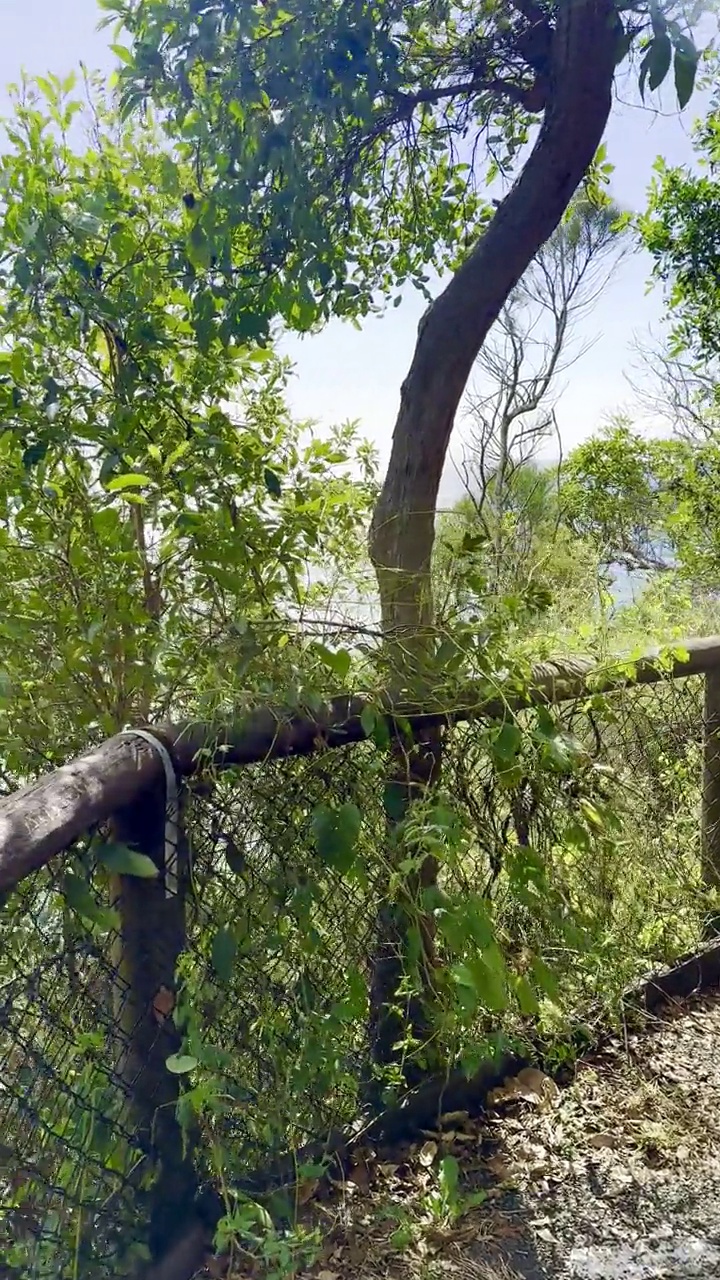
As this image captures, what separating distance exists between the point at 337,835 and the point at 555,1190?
920 mm

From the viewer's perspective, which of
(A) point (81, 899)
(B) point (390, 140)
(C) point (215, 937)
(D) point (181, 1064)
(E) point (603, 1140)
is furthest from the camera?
(B) point (390, 140)

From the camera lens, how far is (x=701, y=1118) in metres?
1.92

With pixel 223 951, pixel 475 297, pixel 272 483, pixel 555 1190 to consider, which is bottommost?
pixel 555 1190

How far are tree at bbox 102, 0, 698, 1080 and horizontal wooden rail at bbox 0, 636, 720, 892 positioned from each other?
0.39ft

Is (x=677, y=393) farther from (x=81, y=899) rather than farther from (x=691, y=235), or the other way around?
(x=81, y=899)

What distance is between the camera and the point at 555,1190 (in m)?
1.71

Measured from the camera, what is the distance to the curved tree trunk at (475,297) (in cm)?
185

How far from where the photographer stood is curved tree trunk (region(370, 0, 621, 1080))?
1.85 meters

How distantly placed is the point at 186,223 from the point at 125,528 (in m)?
0.67

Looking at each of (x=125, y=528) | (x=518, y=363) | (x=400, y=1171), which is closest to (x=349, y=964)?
(x=400, y=1171)

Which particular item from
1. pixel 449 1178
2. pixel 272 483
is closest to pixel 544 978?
pixel 449 1178

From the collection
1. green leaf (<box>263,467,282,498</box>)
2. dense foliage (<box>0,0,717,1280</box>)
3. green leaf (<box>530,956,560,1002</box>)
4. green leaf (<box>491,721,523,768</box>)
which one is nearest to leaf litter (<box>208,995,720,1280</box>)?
dense foliage (<box>0,0,717,1280</box>)

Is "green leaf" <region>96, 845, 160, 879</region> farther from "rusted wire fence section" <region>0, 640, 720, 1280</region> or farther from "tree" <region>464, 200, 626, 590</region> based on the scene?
"tree" <region>464, 200, 626, 590</region>

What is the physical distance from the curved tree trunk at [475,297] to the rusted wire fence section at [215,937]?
0.31m
